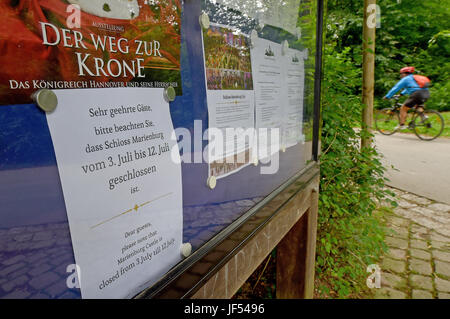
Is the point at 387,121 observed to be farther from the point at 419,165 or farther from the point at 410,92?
the point at 419,165

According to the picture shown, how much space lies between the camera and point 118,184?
698mm

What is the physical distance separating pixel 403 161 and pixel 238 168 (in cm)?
666

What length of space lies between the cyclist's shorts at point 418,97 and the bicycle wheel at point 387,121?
849 mm

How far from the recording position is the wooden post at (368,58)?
11.3 ft

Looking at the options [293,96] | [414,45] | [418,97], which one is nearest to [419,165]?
[418,97]

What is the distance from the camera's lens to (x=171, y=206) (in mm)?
856

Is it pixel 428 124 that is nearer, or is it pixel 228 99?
pixel 228 99

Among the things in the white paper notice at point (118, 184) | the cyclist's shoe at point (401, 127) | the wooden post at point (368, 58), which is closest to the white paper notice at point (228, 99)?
the white paper notice at point (118, 184)

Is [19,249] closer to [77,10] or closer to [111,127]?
[111,127]

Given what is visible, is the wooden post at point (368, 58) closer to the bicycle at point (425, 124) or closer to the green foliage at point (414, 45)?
the bicycle at point (425, 124)

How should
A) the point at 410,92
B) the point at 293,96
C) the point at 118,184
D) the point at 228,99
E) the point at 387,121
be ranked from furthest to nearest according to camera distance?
the point at 387,121, the point at 410,92, the point at 293,96, the point at 228,99, the point at 118,184

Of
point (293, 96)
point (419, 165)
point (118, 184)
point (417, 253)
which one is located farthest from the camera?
point (419, 165)

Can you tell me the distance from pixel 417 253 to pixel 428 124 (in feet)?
22.9
